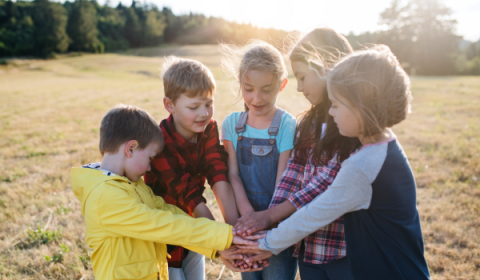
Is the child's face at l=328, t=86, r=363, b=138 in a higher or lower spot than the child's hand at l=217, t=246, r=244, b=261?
higher

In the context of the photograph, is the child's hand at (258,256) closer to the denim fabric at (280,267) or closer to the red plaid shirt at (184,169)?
the denim fabric at (280,267)

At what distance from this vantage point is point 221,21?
93.6 m

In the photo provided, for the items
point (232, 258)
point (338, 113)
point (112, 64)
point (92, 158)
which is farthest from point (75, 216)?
point (112, 64)

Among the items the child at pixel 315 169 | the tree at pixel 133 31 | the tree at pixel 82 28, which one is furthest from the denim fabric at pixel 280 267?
the tree at pixel 133 31

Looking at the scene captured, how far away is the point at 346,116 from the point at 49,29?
198 feet

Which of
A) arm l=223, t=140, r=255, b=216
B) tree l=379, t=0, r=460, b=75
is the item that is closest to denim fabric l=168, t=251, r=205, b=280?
arm l=223, t=140, r=255, b=216

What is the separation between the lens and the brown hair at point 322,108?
6.28 feet

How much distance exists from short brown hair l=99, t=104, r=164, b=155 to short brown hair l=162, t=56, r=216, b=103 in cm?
34

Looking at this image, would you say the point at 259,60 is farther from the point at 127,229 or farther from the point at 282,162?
the point at 127,229

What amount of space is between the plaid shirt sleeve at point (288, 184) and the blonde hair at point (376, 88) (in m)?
0.73

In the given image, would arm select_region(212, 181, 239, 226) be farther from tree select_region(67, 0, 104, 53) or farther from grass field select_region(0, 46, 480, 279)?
tree select_region(67, 0, 104, 53)

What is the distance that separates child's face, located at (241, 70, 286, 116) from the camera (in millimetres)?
2271

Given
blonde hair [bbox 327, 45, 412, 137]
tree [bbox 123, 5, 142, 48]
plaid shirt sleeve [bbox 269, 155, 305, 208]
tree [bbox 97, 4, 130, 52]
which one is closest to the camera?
blonde hair [bbox 327, 45, 412, 137]

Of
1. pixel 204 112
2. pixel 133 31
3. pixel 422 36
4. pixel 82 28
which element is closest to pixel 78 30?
pixel 82 28
